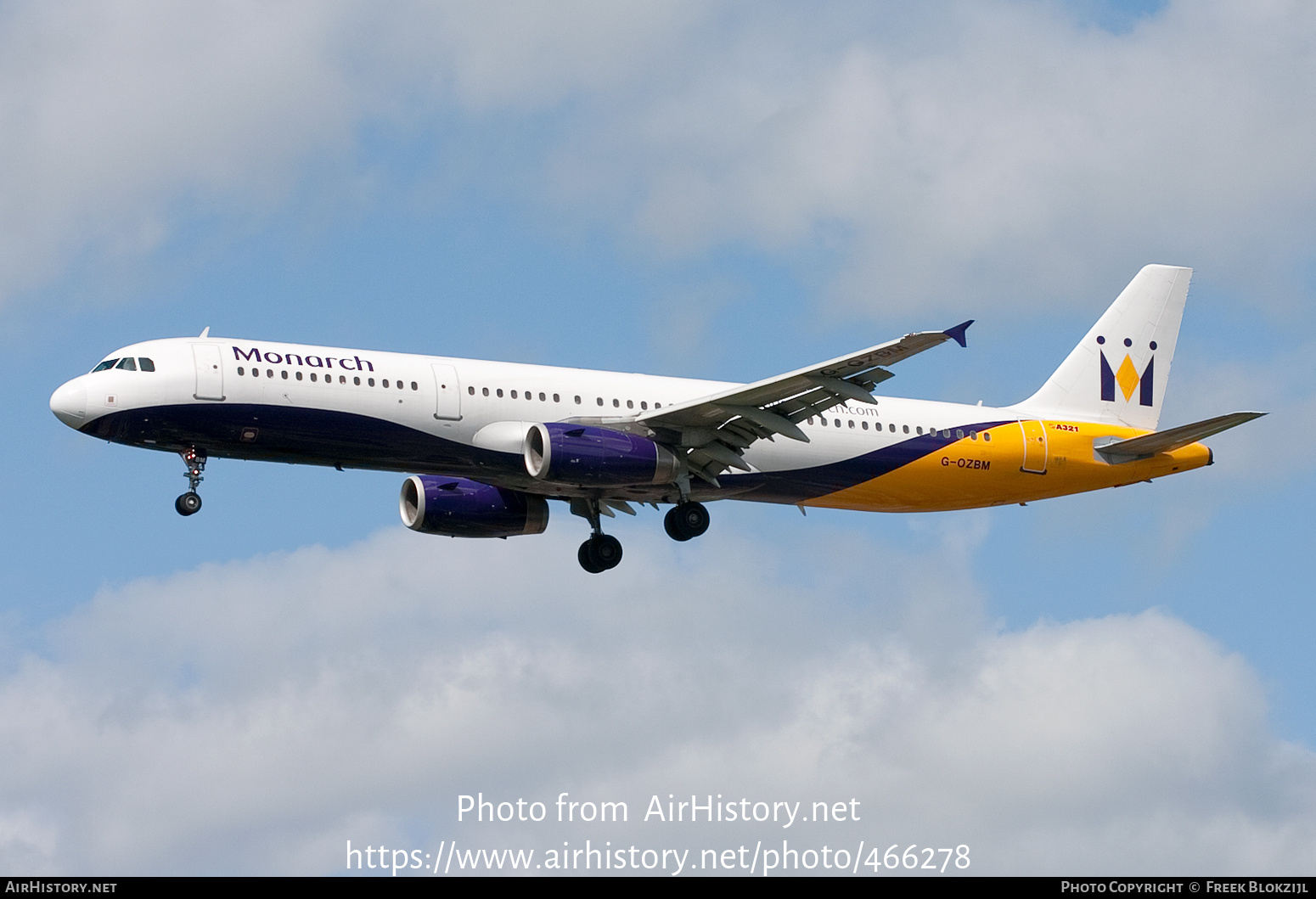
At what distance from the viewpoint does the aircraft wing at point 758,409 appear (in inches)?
1641

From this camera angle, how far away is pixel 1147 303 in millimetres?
54812

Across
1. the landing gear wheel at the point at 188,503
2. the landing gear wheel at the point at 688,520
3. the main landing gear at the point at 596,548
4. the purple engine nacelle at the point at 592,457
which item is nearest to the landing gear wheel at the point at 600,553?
the main landing gear at the point at 596,548

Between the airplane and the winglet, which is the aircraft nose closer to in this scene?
the airplane

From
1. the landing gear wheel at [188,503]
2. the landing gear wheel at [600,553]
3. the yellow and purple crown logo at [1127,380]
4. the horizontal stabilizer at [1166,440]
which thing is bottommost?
the landing gear wheel at [188,503]

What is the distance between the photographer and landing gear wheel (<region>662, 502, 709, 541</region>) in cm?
4691

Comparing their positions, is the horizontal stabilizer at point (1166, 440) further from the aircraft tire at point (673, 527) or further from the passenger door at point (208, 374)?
the passenger door at point (208, 374)

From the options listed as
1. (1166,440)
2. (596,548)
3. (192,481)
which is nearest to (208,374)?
(192,481)

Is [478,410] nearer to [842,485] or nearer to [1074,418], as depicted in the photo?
[842,485]

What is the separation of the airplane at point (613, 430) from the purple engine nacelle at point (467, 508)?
53 millimetres

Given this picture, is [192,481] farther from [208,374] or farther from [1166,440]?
[1166,440]

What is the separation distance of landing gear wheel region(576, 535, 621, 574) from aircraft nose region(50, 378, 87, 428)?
46.7 feet

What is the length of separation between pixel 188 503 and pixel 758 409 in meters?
13.8

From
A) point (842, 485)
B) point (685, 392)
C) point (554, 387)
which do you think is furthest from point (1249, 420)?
point (554, 387)

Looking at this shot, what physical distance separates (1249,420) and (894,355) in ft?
34.1
